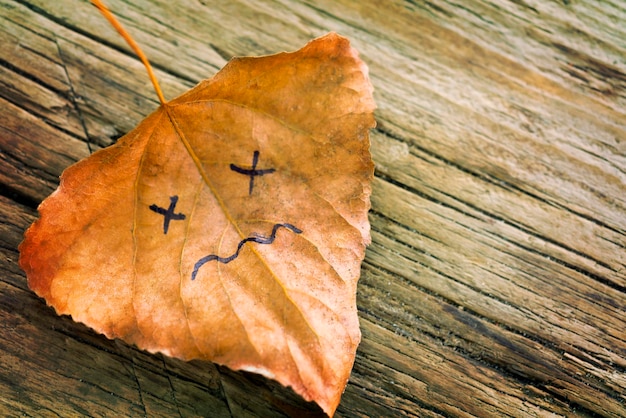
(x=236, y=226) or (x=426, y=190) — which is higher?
(x=426, y=190)

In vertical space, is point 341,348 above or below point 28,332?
above

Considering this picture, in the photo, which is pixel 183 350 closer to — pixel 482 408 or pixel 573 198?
pixel 482 408

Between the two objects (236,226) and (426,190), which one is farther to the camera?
(426,190)

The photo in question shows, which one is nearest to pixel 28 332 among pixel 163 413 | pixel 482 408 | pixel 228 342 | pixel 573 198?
pixel 163 413

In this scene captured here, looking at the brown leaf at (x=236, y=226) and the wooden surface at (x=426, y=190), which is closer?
the brown leaf at (x=236, y=226)

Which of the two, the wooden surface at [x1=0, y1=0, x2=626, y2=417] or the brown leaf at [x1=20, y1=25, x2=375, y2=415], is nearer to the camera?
the brown leaf at [x1=20, y1=25, x2=375, y2=415]
